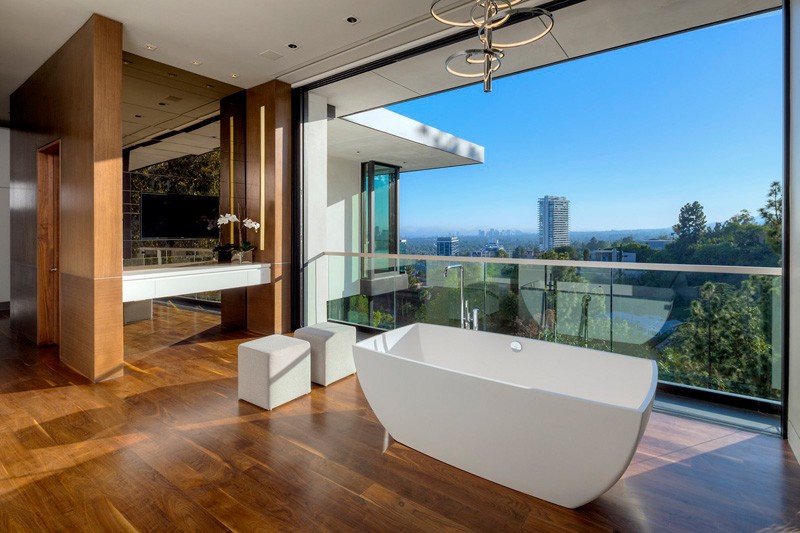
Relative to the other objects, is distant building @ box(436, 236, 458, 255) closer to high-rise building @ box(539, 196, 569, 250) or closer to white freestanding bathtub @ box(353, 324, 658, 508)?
high-rise building @ box(539, 196, 569, 250)

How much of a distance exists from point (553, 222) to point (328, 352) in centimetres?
313

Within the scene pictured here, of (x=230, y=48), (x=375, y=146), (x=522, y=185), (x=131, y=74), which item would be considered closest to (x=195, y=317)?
(x=131, y=74)

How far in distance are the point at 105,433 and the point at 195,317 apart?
2930mm

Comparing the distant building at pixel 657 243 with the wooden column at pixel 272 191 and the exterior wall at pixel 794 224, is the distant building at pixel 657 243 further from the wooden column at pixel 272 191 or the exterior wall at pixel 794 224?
the wooden column at pixel 272 191

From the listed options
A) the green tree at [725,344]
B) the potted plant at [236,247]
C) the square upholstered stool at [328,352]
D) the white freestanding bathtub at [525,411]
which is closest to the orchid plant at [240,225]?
the potted plant at [236,247]

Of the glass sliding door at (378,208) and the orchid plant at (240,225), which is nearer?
the orchid plant at (240,225)

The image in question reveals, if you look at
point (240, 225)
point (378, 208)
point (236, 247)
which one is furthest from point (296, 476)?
point (378, 208)

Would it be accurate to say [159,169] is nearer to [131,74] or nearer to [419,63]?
[131,74]

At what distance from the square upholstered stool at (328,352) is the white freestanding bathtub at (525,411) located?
0.75 meters

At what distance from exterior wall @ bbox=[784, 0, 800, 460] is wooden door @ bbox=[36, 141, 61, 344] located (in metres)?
6.22

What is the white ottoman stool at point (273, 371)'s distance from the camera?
2.93 m

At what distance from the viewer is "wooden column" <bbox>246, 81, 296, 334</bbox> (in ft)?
15.9

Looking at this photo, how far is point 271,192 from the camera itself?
487cm

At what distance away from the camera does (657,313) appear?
3.04 meters
